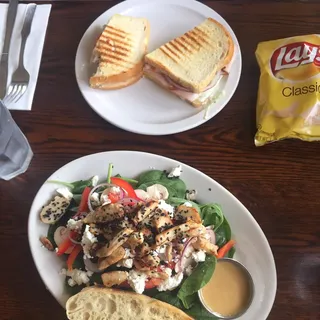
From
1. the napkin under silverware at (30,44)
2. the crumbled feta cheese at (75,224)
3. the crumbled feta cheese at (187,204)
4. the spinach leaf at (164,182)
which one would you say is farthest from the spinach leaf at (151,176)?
the napkin under silverware at (30,44)

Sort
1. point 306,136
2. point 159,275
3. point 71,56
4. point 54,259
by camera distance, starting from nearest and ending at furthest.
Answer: point 159,275 → point 54,259 → point 306,136 → point 71,56

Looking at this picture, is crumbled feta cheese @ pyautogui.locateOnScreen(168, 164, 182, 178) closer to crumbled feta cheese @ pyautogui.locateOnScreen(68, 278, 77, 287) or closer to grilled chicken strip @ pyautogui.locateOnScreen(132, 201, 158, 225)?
grilled chicken strip @ pyautogui.locateOnScreen(132, 201, 158, 225)

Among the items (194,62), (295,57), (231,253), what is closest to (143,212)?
(231,253)

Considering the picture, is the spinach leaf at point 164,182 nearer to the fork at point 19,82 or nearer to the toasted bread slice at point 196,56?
the toasted bread slice at point 196,56

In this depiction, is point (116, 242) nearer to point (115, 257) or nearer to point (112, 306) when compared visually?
point (115, 257)

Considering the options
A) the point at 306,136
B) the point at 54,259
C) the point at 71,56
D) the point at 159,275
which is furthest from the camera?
the point at 71,56

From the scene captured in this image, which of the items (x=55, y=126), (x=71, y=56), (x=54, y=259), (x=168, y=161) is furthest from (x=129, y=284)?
(x=71, y=56)

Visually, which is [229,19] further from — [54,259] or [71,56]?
[54,259]

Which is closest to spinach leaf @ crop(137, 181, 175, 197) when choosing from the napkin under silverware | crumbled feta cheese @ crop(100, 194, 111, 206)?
crumbled feta cheese @ crop(100, 194, 111, 206)
